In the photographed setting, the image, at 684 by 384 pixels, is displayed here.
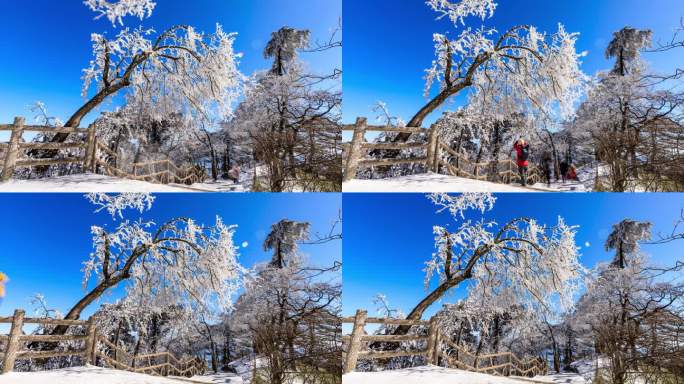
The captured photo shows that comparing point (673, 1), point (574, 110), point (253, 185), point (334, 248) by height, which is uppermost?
point (673, 1)

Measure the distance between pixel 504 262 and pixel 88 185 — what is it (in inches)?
143

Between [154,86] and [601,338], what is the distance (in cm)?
456

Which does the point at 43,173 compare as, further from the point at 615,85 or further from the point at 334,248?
the point at 615,85

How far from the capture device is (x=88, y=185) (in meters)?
5.70

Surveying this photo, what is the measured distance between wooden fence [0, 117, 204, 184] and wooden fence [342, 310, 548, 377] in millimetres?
1856

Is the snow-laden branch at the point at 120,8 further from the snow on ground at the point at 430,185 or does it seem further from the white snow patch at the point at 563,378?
the white snow patch at the point at 563,378

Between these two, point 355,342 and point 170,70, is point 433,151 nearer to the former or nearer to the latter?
point 355,342

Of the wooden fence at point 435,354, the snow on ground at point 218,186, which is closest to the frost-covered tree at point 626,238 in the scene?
the wooden fence at point 435,354

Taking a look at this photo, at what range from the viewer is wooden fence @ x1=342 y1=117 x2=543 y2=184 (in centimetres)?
571

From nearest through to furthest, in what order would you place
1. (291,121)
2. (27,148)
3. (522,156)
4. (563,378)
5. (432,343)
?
(522,156), (27,148), (291,121), (432,343), (563,378)

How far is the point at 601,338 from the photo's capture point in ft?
20.5

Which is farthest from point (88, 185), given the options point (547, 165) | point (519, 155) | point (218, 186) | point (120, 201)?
point (547, 165)

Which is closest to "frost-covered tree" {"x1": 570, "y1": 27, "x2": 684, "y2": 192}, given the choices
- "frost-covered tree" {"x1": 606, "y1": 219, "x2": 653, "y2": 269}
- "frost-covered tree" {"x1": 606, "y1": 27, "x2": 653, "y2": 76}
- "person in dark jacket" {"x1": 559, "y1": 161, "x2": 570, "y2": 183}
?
"frost-covered tree" {"x1": 606, "y1": 27, "x2": 653, "y2": 76}

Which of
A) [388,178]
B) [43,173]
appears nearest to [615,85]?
[388,178]
